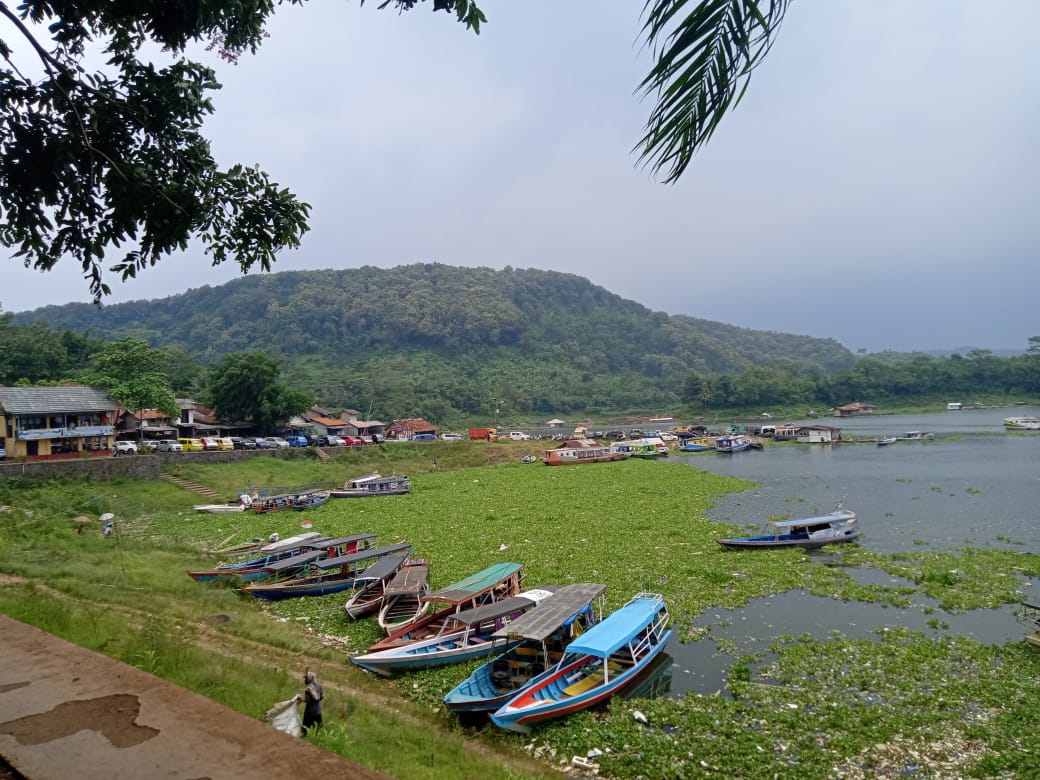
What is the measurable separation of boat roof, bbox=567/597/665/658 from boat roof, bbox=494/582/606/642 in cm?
49

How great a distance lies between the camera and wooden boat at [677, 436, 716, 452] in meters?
61.2

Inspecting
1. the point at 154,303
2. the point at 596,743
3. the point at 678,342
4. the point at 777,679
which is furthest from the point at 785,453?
the point at 154,303

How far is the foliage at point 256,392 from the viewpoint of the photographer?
2000 inches

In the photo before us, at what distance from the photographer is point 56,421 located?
34.7 metres

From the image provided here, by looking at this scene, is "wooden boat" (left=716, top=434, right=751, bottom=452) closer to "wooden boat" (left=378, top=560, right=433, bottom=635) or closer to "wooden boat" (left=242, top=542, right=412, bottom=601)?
"wooden boat" (left=242, top=542, right=412, bottom=601)

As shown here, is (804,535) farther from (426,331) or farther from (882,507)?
(426,331)

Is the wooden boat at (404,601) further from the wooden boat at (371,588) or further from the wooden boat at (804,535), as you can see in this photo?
the wooden boat at (804,535)

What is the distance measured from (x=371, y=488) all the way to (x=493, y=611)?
82.6 feet

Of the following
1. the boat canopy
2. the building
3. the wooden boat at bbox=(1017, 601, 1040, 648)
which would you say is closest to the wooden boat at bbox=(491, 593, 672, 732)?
the boat canopy

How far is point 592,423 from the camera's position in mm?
104500

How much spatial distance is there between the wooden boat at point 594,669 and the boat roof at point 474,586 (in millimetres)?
3123

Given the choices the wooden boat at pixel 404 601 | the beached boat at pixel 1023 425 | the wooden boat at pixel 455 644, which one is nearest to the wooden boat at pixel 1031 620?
the wooden boat at pixel 455 644

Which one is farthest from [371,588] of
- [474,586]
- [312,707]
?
[312,707]

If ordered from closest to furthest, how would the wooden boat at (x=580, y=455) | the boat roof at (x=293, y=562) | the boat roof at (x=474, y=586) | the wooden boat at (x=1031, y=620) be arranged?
the wooden boat at (x=1031, y=620), the boat roof at (x=474, y=586), the boat roof at (x=293, y=562), the wooden boat at (x=580, y=455)
